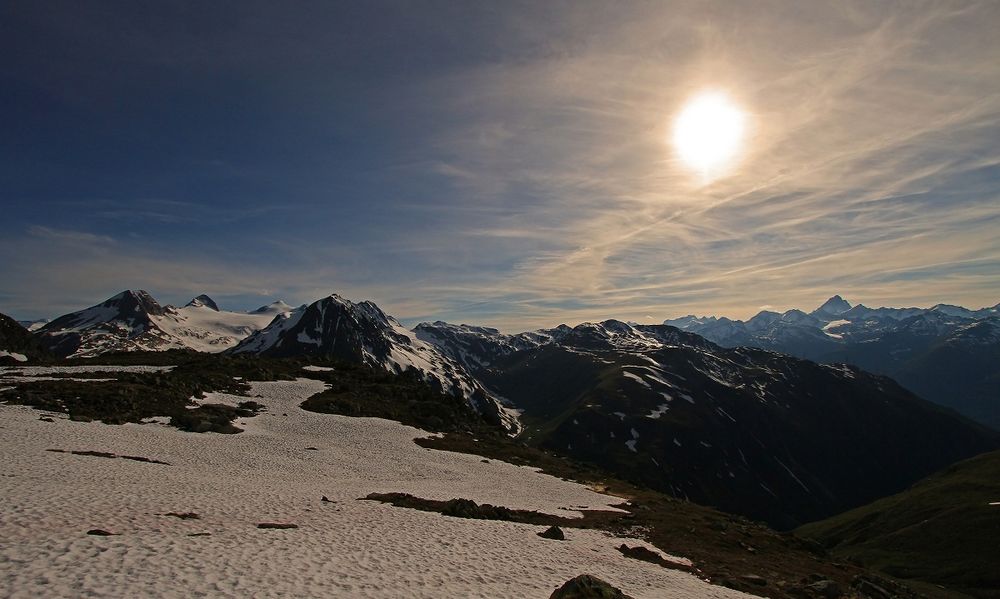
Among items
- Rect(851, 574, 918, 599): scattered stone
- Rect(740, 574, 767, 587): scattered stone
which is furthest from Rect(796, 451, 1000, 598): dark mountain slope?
Rect(740, 574, 767, 587): scattered stone

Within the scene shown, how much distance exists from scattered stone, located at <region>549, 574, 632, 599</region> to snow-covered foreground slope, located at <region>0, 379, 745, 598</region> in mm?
2134

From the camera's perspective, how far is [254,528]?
2486 cm

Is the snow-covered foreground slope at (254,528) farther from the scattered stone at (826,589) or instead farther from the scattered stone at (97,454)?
the scattered stone at (826,589)

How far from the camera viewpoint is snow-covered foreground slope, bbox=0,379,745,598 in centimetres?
1777

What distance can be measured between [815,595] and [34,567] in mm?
41472

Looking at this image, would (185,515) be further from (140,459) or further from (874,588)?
(874,588)

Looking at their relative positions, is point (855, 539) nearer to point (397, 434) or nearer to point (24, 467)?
point (397, 434)

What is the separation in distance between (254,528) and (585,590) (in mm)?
16804

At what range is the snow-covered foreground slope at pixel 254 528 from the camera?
Answer: 17766mm

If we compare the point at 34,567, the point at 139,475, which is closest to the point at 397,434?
the point at 139,475

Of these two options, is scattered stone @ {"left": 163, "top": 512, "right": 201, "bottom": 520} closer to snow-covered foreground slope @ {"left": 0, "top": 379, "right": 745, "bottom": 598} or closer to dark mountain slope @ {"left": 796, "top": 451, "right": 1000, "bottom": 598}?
snow-covered foreground slope @ {"left": 0, "top": 379, "right": 745, "bottom": 598}

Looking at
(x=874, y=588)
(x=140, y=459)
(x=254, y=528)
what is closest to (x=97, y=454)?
(x=140, y=459)

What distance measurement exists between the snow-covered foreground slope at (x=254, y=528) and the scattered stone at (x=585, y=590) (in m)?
2.13

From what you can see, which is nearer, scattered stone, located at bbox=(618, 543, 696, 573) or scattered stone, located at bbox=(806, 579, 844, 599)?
scattered stone, located at bbox=(618, 543, 696, 573)
